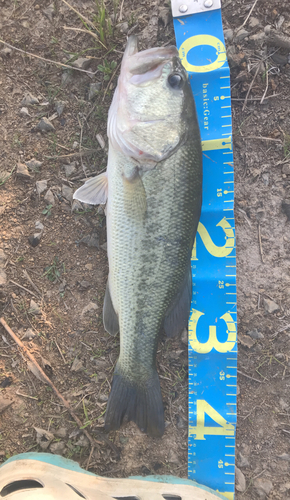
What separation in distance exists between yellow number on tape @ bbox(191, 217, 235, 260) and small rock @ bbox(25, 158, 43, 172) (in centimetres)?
140

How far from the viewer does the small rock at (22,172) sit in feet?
7.94

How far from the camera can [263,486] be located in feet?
7.67

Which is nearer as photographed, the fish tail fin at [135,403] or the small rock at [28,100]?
the fish tail fin at [135,403]

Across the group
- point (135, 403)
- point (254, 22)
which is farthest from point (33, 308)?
point (254, 22)

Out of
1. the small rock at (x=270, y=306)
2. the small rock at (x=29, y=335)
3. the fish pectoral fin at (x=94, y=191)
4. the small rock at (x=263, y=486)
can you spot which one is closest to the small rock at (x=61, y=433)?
the small rock at (x=29, y=335)

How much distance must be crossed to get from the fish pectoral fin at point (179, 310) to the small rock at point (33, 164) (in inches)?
57.7

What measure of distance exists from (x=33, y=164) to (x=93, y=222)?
667mm

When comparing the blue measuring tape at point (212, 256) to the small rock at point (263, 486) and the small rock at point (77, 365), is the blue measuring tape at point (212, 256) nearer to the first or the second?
the small rock at point (263, 486)

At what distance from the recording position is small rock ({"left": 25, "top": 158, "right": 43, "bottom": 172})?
2439 mm

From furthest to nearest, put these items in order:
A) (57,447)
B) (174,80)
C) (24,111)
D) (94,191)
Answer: (24,111) < (57,447) < (94,191) < (174,80)

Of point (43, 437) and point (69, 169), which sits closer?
point (43, 437)

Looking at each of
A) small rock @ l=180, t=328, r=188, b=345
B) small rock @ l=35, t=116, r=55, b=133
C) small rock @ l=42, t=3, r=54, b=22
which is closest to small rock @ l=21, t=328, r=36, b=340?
small rock @ l=180, t=328, r=188, b=345

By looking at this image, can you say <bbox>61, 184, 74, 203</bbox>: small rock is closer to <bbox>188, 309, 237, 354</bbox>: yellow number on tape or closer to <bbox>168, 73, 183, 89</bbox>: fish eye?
<bbox>168, 73, 183, 89</bbox>: fish eye

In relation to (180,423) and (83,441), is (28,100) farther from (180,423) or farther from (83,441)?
(180,423)
